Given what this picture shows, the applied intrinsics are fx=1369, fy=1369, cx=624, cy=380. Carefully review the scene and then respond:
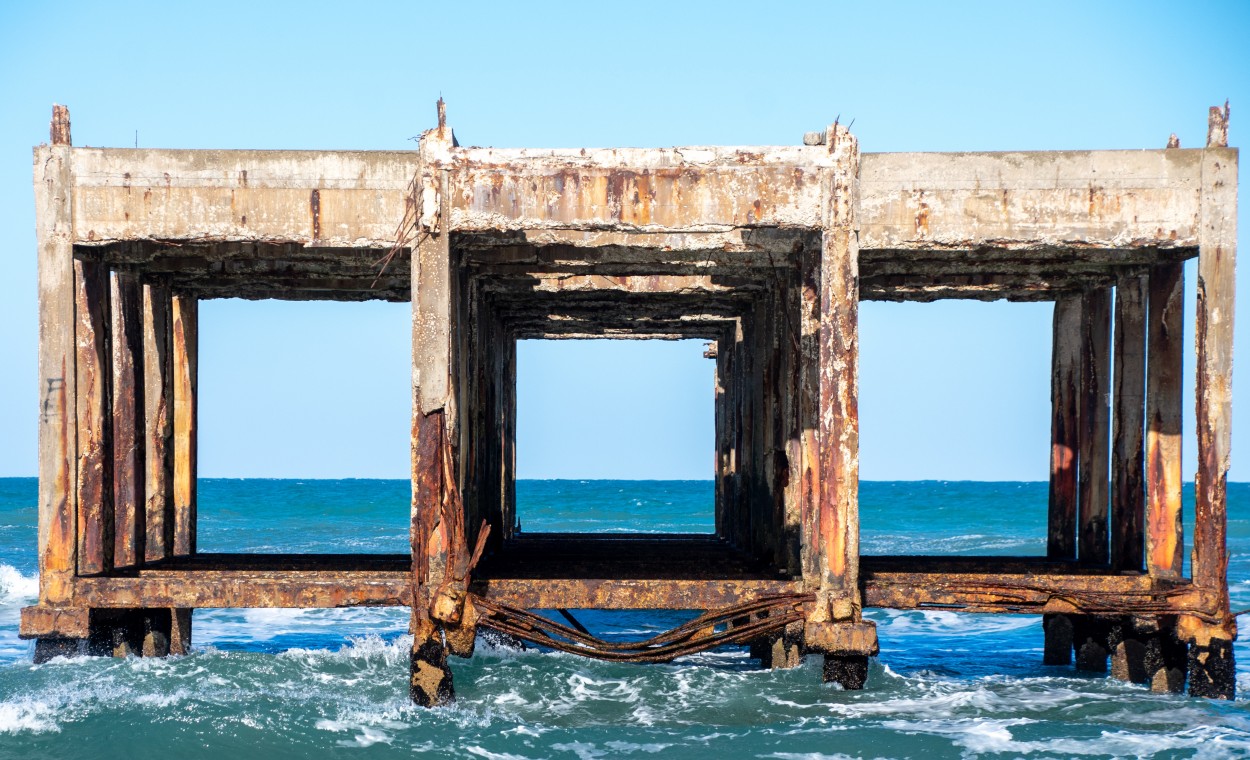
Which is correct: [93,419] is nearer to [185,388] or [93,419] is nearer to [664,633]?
[185,388]

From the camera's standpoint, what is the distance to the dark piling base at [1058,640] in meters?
15.0

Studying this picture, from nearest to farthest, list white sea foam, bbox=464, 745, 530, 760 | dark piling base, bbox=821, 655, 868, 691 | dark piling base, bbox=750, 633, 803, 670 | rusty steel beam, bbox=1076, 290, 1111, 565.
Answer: white sea foam, bbox=464, 745, 530, 760, dark piling base, bbox=821, 655, 868, 691, dark piling base, bbox=750, 633, 803, 670, rusty steel beam, bbox=1076, 290, 1111, 565

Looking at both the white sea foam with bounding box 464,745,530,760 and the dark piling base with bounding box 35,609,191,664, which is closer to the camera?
the white sea foam with bounding box 464,745,530,760

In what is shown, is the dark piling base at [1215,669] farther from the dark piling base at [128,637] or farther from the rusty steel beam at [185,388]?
the rusty steel beam at [185,388]

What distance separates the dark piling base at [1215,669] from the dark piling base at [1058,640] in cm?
386

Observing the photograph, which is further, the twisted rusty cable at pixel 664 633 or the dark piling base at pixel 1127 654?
the dark piling base at pixel 1127 654

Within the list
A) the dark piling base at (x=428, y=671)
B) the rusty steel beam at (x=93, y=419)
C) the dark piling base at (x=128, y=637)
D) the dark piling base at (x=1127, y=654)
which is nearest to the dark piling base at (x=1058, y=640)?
the dark piling base at (x=1127, y=654)

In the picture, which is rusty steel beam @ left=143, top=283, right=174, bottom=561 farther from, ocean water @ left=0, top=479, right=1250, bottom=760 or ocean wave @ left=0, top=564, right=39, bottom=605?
ocean wave @ left=0, top=564, right=39, bottom=605

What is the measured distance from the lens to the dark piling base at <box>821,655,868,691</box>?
10.5 meters

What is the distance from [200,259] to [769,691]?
A: 21.3ft

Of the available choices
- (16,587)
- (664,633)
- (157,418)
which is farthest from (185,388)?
(16,587)

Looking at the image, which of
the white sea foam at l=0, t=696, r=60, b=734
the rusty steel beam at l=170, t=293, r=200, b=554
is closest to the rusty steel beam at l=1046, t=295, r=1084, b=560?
the rusty steel beam at l=170, t=293, r=200, b=554

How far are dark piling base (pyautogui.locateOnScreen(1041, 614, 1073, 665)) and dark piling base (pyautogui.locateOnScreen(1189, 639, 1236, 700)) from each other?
3.86 meters

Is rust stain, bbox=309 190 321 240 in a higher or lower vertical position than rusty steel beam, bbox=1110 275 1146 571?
higher
